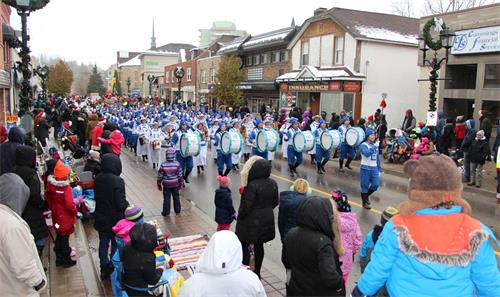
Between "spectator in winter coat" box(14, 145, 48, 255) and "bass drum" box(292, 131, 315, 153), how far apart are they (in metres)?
9.55

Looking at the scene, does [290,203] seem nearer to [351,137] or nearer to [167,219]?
[167,219]

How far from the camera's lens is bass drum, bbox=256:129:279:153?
14266 millimetres

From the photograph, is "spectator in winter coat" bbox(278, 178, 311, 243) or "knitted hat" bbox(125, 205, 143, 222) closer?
"knitted hat" bbox(125, 205, 143, 222)

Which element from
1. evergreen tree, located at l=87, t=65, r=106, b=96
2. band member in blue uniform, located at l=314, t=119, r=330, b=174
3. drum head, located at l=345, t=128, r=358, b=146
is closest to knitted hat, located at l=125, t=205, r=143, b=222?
band member in blue uniform, located at l=314, t=119, r=330, b=174

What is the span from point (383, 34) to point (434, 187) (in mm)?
26207

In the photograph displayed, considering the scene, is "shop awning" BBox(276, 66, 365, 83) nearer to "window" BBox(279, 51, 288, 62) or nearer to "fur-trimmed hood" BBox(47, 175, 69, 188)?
"window" BBox(279, 51, 288, 62)

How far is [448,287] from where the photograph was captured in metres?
2.90

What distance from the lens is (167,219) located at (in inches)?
346

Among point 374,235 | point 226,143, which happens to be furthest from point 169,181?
point 374,235

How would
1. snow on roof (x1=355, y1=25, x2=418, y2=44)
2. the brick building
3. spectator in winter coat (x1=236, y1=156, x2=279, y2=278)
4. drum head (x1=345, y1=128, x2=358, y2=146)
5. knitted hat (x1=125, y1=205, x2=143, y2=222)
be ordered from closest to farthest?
knitted hat (x1=125, y1=205, x2=143, y2=222)
spectator in winter coat (x1=236, y1=156, x2=279, y2=278)
drum head (x1=345, y1=128, x2=358, y2=146)
snow on roof (x1=355, y1=25, x2=418, y2=44)
the brick building

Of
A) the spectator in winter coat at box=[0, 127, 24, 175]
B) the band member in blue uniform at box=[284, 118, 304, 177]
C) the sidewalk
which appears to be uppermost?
the spectator in winter coat at box=[0, 127, 24, 175]

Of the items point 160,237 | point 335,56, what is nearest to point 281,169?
point 160,237

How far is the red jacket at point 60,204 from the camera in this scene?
240 inches

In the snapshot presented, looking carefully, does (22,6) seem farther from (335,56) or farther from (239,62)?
(239,62)
